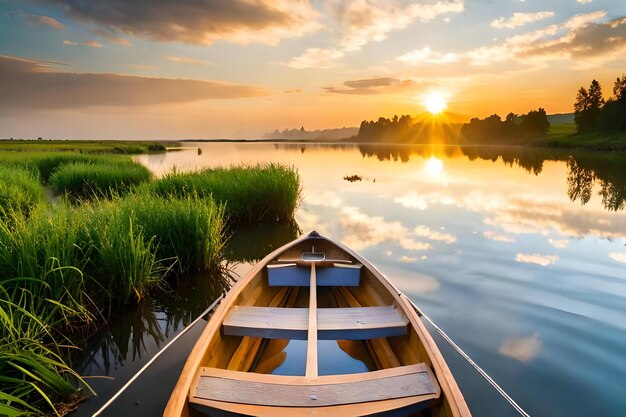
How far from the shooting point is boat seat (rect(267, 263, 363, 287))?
5.90 m

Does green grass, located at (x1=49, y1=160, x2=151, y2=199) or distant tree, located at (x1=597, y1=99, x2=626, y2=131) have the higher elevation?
distant tree, located at (x1=597, y1=99, x2=626, y2=131)

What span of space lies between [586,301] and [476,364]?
345cm

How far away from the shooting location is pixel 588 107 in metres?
82.2

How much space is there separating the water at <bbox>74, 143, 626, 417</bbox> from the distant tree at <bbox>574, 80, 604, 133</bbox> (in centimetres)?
7676

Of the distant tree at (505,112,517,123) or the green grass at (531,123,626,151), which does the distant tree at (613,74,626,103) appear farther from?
the distant tree at (505,112,517,123)

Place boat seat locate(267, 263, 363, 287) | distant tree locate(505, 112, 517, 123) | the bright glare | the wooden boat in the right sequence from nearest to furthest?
the wooden boat < boat seat locate(267, 263, 363, 287) < the bright glare < distant tree locate(505, 112, 517, 123)

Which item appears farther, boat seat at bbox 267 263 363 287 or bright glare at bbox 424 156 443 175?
bright glare at bbox 424 156 443 175

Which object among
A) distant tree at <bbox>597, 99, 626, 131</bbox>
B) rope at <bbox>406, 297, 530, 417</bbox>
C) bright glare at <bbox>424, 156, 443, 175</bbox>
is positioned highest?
distant tree at <bbox>597, 99, 626, 131</bbox>

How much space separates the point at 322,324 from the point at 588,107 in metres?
102

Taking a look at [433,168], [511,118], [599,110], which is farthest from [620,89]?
[433,168]

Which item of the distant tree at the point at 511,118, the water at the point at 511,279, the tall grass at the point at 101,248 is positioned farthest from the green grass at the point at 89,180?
the distant tree at the point at 511,118

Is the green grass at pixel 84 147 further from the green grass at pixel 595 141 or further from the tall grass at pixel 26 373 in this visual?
the green grass at pixel 595 141

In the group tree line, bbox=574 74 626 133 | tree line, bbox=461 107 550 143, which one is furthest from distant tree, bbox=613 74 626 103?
tree line, bbox=461 107 550 143

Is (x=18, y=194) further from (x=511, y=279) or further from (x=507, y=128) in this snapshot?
(x=507, y=128)
